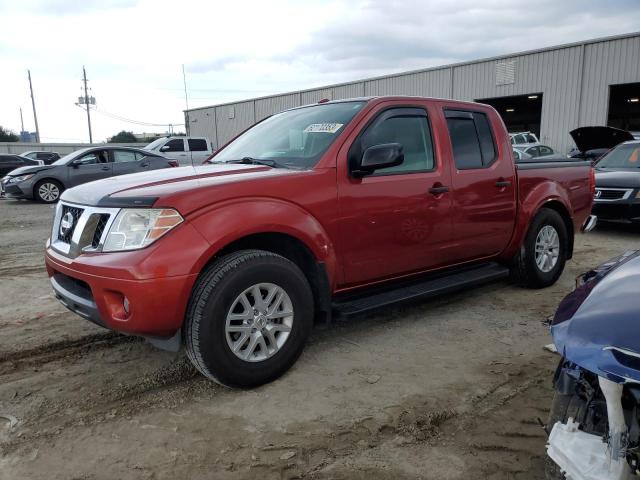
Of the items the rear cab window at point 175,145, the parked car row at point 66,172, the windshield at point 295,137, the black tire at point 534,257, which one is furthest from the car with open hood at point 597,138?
the rear cab window at point 175,145

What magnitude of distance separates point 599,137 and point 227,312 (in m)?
9.38

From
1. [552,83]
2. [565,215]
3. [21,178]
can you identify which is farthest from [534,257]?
[552,83]

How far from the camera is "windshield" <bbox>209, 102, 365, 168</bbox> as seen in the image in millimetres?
3693

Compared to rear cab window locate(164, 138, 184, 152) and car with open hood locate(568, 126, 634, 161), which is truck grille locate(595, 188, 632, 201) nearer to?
car with open hood locate(568, 126, 634, 161)

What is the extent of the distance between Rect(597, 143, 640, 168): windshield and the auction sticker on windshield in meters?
7.30

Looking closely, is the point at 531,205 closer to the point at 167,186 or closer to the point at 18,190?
the point at 167,186

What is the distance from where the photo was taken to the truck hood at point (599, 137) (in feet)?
30.7

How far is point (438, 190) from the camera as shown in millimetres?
4043

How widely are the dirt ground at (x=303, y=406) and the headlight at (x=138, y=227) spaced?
3.14 ft

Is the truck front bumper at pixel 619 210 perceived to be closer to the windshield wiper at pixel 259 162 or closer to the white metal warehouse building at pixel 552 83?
the windshield wiper at pixel 259 162

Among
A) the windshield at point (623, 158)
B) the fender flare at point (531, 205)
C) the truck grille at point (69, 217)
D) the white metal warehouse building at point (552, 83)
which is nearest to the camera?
the truck grille at point (69, 217)

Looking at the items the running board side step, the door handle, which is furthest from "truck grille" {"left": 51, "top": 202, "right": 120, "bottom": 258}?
the door handle

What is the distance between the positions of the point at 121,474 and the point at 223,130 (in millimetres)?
41501

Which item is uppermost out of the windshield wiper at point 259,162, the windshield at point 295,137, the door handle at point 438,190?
the windshield at point 295,137
